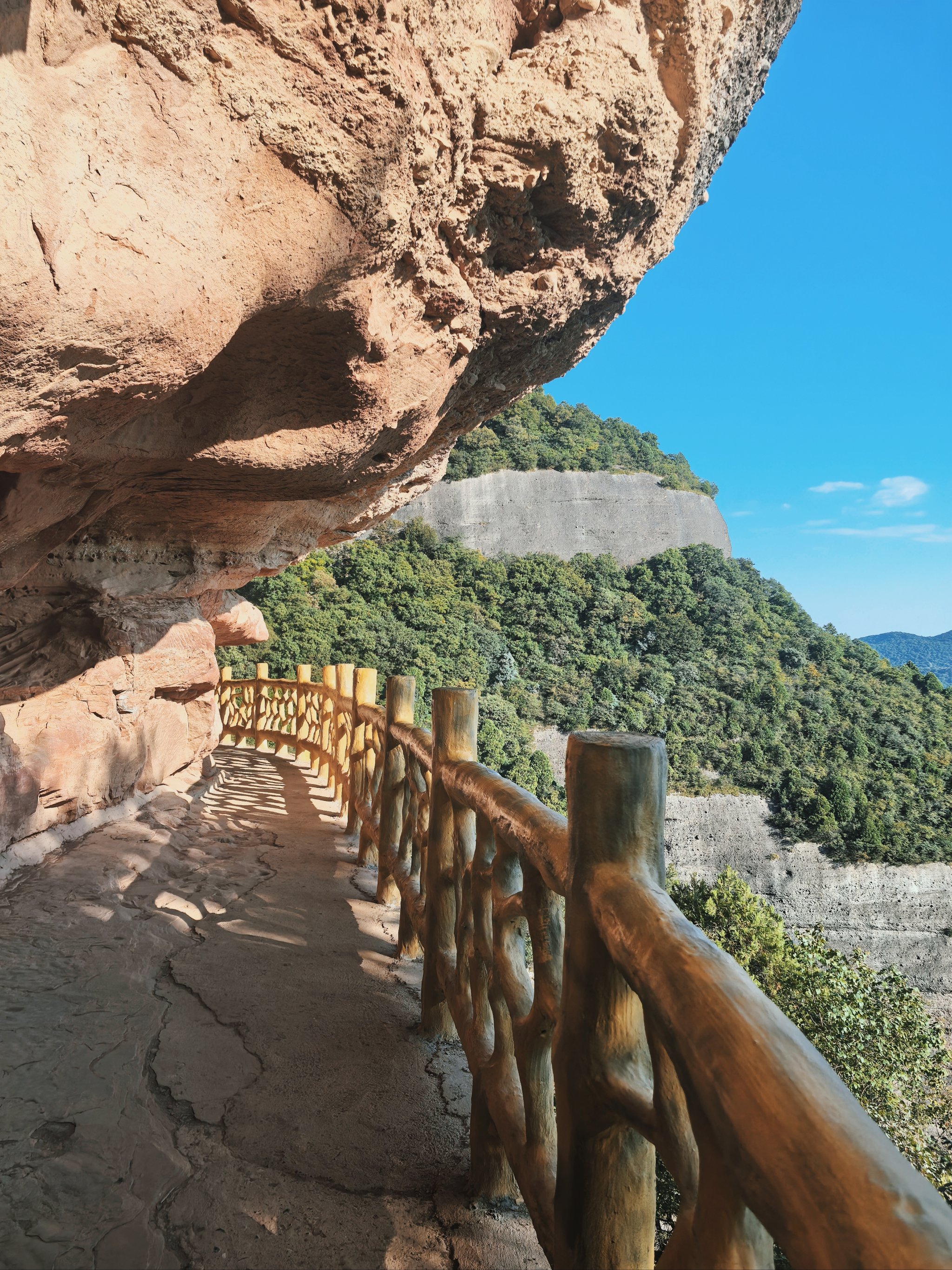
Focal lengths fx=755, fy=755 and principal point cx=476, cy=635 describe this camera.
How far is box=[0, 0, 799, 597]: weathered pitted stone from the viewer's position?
2010mm

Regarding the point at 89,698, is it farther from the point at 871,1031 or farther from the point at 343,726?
the point at 871,1031

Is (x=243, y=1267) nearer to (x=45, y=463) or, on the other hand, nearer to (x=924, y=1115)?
(x=45, y=463)

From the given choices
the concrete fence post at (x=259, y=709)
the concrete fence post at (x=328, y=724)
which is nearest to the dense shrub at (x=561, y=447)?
the concrete fence post at (x=259, y=709)

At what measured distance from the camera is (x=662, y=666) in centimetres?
3941

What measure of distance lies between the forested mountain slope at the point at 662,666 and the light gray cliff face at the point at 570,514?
Result: 51.8 inches

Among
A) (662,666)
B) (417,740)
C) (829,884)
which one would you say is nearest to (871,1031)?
(417,740)

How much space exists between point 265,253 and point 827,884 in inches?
1109

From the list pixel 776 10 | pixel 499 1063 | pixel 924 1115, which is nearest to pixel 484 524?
pixel 924 1115

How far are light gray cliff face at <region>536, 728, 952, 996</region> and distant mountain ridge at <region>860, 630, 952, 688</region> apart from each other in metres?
87.9

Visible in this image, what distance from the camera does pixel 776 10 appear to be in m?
4.21

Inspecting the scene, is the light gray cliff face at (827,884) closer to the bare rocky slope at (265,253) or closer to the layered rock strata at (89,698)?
the layered rock strata at (89,698)

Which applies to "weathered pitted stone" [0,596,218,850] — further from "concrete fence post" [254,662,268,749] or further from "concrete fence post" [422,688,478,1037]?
"concrete fence post" [254,662,268,749]

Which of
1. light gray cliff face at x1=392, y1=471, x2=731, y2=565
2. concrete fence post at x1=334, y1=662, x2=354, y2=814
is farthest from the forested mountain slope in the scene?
concrete fence post at x1=334, y1=662, x2=354, y2=814

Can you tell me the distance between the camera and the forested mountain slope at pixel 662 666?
27.8 metres
